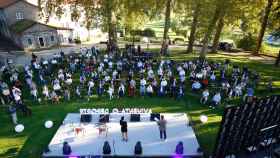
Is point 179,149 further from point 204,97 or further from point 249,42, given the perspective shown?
point 249,42

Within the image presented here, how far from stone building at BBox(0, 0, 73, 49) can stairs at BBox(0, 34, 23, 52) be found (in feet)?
1.98

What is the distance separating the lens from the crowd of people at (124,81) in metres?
23.9

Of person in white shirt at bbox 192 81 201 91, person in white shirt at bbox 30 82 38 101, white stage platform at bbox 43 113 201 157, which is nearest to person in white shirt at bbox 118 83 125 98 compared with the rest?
white stage platform at bbox 43 113 201 157

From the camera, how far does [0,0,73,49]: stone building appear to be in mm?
49594

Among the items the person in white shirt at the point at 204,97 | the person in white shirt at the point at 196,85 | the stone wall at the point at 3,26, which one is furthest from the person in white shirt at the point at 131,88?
the stone wall at the point at 3,26

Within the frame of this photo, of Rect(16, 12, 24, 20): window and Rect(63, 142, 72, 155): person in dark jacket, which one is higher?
Rect(16, 12, 24, 20): window

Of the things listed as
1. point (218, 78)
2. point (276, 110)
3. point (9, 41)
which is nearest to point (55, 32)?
point (9, 41)

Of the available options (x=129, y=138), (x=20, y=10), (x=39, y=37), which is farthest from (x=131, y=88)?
(x=20, y=10)

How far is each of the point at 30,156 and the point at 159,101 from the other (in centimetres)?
1094

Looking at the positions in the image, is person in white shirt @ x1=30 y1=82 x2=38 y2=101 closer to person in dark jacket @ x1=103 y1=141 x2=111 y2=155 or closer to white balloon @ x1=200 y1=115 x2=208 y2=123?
person in dark jacket @ x1=103 y1=141 x2=111 y2=155

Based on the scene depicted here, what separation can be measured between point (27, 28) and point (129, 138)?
3813cm

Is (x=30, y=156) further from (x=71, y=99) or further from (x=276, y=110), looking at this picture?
(x=276, y=110)

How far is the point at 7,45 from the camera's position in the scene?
51250 millimetres

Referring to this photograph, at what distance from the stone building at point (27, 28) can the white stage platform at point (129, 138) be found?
1310 inches
